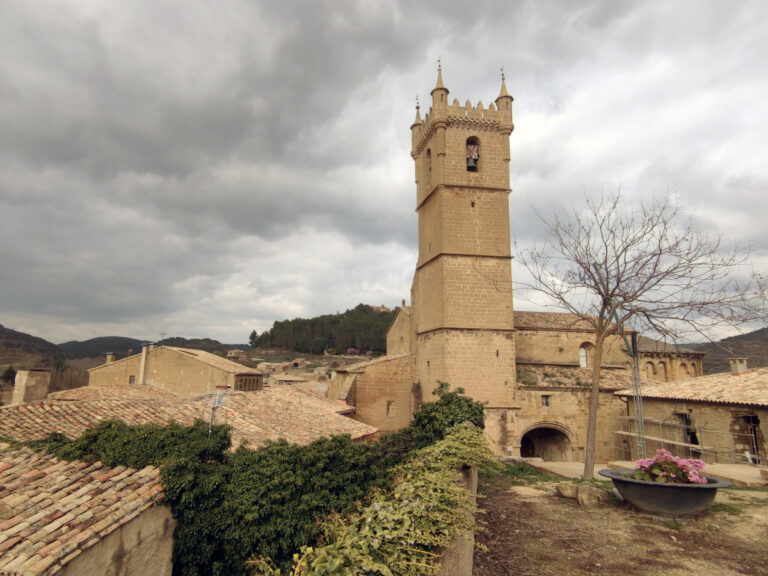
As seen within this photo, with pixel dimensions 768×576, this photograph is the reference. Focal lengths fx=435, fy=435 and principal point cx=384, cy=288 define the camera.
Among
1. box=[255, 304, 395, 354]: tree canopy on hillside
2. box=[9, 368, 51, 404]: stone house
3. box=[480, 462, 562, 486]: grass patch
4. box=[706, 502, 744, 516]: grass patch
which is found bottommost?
box=[480, 462, 562, 486]: grass patch

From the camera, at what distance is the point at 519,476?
39.8 feet

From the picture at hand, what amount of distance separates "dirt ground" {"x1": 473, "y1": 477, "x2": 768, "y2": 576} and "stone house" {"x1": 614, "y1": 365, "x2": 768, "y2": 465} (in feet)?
27.0

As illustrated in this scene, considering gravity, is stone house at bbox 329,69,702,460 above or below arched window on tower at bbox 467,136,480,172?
below

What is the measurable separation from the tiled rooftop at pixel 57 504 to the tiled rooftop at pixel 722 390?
17695mm

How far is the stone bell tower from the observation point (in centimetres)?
2117

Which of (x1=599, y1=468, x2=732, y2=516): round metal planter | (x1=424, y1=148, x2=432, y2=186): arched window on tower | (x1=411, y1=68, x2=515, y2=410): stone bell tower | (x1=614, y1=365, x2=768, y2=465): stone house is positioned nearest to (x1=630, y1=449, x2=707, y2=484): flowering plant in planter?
(x1=599, y1=468, x2=732, y2=516): round metal planter

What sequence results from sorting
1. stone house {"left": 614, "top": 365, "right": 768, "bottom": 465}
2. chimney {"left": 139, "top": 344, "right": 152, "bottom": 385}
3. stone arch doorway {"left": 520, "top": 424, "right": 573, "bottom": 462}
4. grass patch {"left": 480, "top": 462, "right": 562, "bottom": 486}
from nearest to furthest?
grass patch {"left": 480, "top": 462, "right": 562, "bottom": 486} → stone house {"left": 614, "top": 365, "right": 768, "bottom": 465} → stone arch doorway {"left": 520, "top": 424, "right": 573, "bottom": 462} → chimney {"left": 139, "top": 344, "right": 152, "bottom": 385}

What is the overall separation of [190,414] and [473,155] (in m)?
18.8

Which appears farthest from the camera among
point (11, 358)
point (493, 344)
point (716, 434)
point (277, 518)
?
point (11, 358)

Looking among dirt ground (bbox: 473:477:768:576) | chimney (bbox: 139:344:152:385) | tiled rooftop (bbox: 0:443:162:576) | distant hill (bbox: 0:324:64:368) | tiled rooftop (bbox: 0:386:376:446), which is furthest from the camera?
distant hill (bbox: 0:324:64:368)

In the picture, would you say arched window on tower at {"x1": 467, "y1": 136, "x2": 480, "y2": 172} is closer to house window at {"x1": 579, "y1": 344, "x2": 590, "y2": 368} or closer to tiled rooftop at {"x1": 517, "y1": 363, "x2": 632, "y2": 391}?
tiled rooftop at {"x1": 517, "y1": 363, "x2": 632, "y2": 391}

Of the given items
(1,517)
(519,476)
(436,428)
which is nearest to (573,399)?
(519,476)

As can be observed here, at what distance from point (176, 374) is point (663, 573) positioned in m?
22.0

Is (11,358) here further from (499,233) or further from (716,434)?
(716,434)
